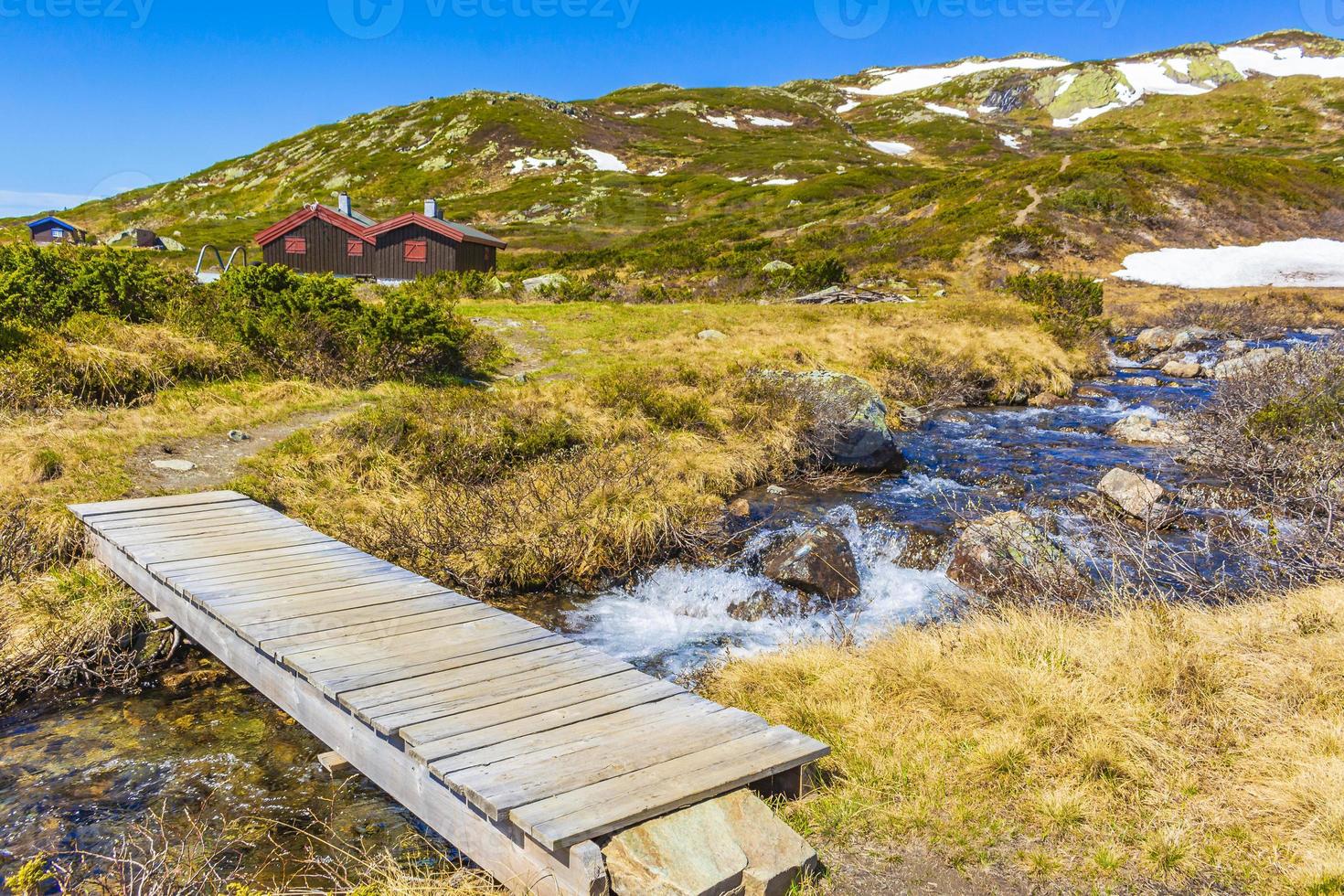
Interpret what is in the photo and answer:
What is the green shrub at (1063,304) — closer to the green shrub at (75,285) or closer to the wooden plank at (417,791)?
the green shrub at (75,285)

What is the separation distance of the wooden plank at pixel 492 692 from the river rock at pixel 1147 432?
1319 cm

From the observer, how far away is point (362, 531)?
9438 millimetres

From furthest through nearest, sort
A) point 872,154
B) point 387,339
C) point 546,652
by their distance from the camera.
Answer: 1. point 872,154
2. point 387,339
3. point 546,652

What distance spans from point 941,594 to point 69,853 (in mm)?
7912

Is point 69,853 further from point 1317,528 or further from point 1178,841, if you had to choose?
point 1317,528

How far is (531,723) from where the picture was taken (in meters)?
4.65

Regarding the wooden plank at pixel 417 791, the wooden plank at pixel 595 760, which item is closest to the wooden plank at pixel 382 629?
the wooden plank at pixel 417 791

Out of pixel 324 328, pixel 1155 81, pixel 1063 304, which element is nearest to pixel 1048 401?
pixel 1063 304

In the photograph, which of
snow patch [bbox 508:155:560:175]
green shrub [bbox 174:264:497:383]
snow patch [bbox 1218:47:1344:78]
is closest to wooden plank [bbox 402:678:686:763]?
green shrub [bbox 174:264:497:383]

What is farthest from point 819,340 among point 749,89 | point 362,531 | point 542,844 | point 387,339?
point 749,89

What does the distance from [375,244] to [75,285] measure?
27.6 m

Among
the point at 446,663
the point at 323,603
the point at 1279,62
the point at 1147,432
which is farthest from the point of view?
the point at 1279,62

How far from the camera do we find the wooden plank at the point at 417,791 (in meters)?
3.67

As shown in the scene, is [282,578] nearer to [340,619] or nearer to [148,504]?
[340,619]
